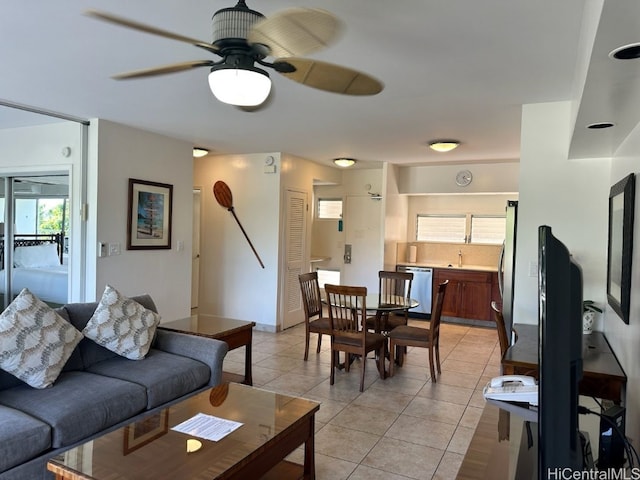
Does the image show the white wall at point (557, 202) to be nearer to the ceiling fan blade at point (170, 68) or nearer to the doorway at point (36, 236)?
the ceiling fan blade at point (170, 68)

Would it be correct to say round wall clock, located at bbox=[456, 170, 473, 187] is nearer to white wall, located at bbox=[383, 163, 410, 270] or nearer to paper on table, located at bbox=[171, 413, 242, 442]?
white wall, located at bbox=[383, 163, 410, 270]

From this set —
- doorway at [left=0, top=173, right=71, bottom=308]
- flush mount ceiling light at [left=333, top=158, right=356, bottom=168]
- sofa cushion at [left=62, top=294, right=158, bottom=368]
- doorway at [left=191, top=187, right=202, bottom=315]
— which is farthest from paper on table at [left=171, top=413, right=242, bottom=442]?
doorway at [left=191, top=187, right=202, bottom=315]

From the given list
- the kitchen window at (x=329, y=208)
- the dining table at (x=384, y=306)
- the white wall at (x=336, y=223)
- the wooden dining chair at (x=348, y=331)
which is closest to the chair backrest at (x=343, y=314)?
the wooden dining chair at (x=348, y=331)

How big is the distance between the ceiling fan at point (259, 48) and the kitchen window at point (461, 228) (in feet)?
18.6

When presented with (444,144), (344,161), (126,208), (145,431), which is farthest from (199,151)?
(145,431)

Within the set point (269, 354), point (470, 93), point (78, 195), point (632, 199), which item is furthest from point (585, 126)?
point (78, 195)

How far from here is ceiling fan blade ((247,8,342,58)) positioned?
5.12ft

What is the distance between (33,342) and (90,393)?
44 cm

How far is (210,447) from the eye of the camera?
1.92m

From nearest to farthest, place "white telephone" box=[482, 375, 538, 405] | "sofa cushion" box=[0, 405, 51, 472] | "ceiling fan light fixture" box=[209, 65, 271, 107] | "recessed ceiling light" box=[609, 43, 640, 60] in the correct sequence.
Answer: "recessed ceiling light" box=[609, 43, 640, 60] < "white telephone" box=[482, 375, 538, 405] < "ceiling fan light fixture" box=[209, 65, 271, 107] < "sofa cushion" box=[0, 405, 51, 472]

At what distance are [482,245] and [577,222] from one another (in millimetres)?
4013

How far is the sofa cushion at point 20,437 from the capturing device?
6.56 ft

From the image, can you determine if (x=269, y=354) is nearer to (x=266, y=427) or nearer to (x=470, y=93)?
(x=266, y=427)

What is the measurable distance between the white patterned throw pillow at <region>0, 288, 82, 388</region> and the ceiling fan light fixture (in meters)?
1.75
